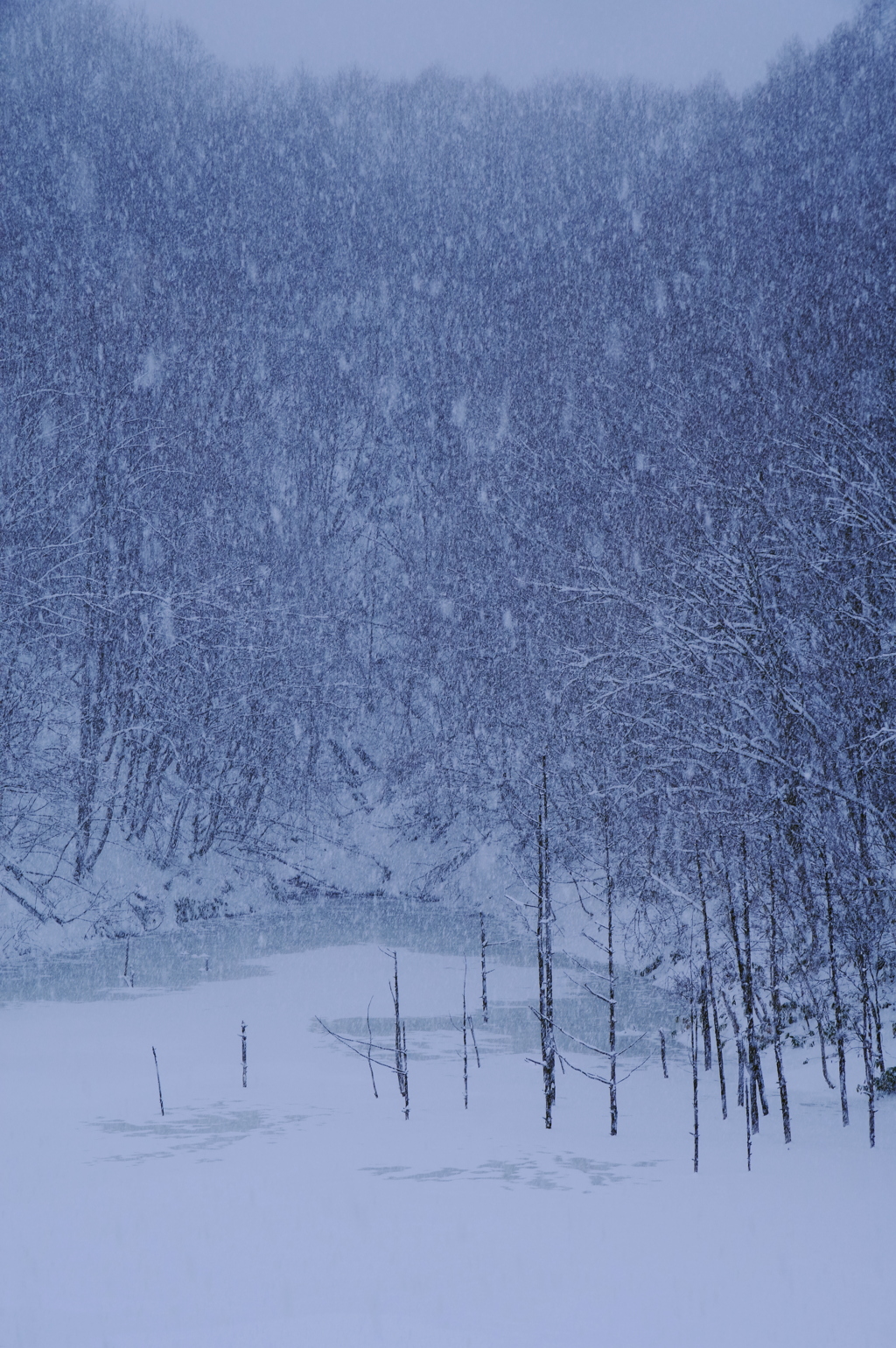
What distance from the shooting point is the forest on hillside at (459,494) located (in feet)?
48.9

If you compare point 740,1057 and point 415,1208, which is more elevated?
point 740,1057

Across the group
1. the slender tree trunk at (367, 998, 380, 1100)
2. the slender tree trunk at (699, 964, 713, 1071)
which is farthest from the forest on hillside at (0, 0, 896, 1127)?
the slender tree trunk at (367, 998, 380, 1100)

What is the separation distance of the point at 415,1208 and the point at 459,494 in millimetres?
33547

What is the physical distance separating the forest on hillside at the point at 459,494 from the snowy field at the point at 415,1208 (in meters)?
1.90

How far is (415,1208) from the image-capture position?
8.76 metres

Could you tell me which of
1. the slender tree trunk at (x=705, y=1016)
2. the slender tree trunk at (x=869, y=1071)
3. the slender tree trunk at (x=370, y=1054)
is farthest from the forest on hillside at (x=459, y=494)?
the slender tree trunk at (x=370, y=1054)

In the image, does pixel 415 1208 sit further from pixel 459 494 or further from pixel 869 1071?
pixel 459 494

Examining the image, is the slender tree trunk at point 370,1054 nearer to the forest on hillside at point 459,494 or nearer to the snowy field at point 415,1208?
the snowy field at point 415,1208

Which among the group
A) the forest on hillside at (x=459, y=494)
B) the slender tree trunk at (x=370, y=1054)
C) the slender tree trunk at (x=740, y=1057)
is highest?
the forest on hillside at (x=459, y=494)

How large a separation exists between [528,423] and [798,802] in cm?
3020

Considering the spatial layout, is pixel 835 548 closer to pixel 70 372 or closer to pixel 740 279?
pixel 70 372

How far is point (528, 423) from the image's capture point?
41.8 metres

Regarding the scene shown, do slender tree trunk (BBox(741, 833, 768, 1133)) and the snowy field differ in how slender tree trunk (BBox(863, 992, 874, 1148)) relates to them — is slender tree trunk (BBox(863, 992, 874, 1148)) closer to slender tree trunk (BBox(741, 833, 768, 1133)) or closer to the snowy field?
the snowy field

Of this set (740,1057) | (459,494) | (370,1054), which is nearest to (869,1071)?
(740,1057)
